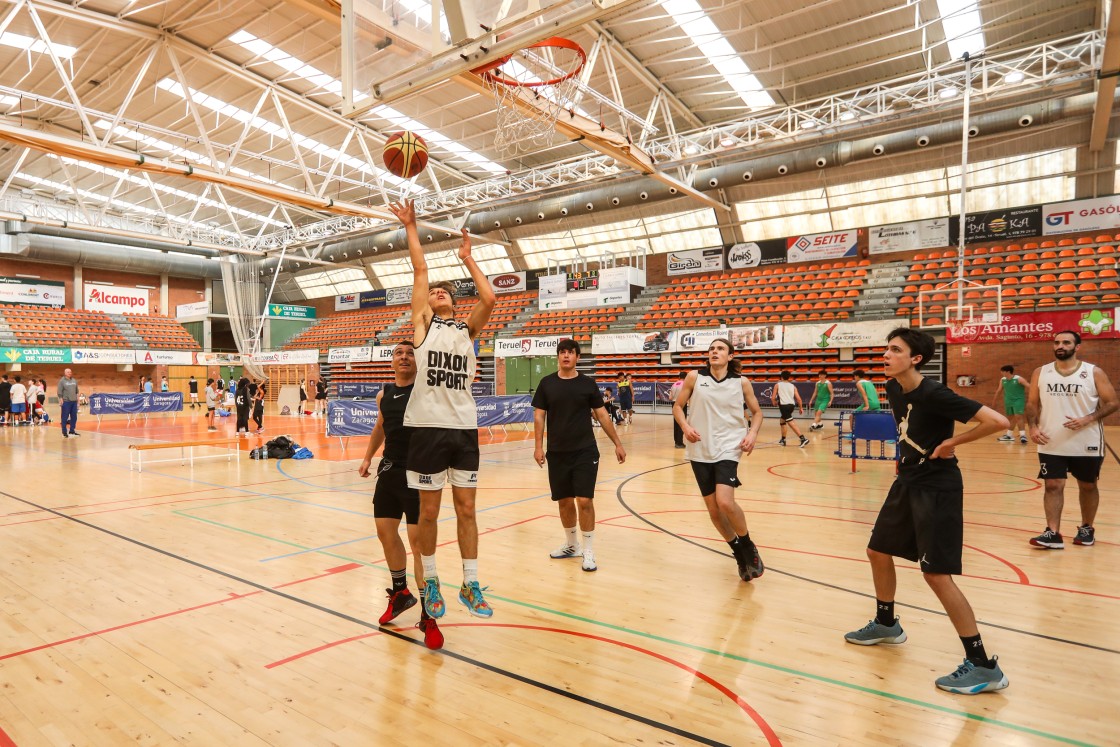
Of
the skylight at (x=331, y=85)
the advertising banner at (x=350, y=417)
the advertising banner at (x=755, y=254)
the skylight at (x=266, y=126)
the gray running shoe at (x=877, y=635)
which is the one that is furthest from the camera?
the advertising banner at (x=755, y=254)

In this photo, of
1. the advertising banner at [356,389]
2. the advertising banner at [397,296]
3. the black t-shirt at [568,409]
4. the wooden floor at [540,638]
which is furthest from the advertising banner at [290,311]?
the black t-shirt at [568,409]

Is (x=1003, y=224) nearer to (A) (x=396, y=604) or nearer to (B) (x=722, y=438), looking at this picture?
(B) (x=722, y=438)

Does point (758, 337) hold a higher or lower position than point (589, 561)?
higher

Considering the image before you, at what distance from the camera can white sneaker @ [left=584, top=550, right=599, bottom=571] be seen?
177 inches

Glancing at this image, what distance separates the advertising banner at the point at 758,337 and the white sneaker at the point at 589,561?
16.4 metres

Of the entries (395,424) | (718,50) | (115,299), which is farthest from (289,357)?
(395,424)

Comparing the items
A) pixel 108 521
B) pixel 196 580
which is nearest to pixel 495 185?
pixel 108 521

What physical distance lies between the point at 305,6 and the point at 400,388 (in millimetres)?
7606

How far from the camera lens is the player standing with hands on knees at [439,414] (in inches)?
126

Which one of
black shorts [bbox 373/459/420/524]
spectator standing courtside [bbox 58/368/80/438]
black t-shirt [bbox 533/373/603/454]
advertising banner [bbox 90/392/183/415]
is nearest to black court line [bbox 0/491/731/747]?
black shorts [bbox 373/459/420/524]

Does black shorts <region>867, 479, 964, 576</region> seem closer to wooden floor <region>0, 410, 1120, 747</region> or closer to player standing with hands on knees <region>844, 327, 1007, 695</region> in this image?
player standing with hands on knees <region>844, 327, 1007, 695</region>

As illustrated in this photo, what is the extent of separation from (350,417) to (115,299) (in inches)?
1121

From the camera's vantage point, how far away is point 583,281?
25844 millimetres

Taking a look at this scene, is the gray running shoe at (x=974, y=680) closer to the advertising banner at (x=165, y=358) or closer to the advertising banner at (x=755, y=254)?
the advertising banner at (x=755, y=254)
